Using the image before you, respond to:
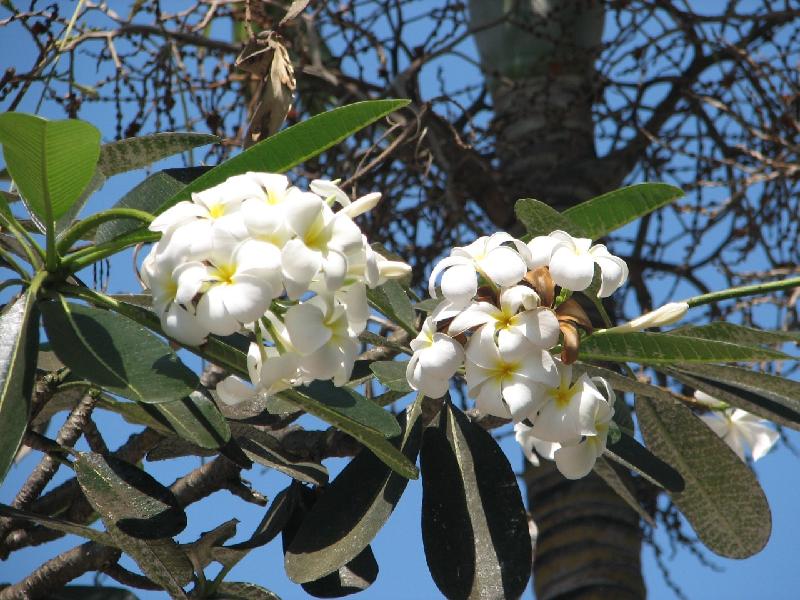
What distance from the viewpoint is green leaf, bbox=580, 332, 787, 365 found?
0.81 m

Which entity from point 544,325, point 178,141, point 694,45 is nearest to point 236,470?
point 178,141

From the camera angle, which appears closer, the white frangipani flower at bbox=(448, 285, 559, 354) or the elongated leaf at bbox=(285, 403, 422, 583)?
the white frangipani flower at bbox=(448, 285, 559, 354)

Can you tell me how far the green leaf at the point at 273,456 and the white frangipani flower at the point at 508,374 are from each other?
287 mm

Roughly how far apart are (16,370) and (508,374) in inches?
15.6

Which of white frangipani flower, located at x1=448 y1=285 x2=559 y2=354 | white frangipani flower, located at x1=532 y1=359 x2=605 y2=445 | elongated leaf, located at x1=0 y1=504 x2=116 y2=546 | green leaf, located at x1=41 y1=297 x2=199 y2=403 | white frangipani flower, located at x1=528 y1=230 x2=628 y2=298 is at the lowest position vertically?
elongated leaf, located at x1=0 y1=504 x2=116 y2=546

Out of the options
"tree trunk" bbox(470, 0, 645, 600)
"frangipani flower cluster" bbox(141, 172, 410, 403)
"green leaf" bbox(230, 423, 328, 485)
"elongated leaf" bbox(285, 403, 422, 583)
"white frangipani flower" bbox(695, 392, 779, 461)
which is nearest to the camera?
"frangipani flower cluster" bbox(141, 172, 410, 403)

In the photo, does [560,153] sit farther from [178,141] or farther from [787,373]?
[178,141]

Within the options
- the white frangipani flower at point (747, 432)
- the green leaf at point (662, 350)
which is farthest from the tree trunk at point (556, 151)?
the green leaf at point (662, 350)

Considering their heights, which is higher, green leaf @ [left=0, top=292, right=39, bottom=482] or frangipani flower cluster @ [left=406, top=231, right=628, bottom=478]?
frangipani flower cluster @ [left=406, top=231, right=628, bottom=478]

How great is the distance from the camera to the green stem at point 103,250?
33.2 inches

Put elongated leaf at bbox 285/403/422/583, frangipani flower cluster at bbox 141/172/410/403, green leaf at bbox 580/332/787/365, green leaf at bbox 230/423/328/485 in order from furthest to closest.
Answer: green leaf at bbox 230/423/328/485 → elongated leaf at bbox 285/403/422/583 → green leaf at bbox 580/332/787/365 → frangipani flower cluster at bbox 141/172/410/403

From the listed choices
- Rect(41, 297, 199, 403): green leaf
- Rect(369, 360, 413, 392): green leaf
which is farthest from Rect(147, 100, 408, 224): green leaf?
Rect(369, 360, 413, 392): green leaf

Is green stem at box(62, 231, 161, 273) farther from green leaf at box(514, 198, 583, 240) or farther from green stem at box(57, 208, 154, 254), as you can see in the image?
green leaf at box(514, 198, 583, 240)

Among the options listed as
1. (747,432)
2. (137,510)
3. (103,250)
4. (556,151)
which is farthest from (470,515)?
(556,151)
